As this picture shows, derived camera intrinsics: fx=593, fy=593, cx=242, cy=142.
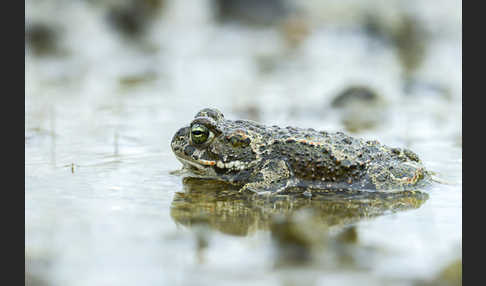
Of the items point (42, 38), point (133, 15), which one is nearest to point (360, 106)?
point (133, 15)

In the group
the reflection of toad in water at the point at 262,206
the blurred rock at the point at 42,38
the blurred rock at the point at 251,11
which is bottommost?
the reflection of toad in water at the point at 262,206

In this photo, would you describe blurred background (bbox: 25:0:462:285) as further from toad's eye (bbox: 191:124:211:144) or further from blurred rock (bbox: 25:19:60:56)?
toad's eye (bbox: 191:124:211:144)

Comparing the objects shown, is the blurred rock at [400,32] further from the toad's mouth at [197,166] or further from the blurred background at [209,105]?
the toad's mouth at [197,166]

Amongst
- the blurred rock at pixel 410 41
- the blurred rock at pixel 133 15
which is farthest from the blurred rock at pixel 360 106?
the blurred rock at pixel 133 15

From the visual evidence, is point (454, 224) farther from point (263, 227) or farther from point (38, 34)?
point (38, 34)

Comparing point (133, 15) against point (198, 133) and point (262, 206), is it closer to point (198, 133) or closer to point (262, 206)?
point (198, 133)

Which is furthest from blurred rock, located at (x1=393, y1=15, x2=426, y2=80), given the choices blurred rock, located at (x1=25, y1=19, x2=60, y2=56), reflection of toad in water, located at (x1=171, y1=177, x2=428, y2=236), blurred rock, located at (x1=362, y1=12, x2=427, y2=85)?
reflection of toad in water, located at (x1=171, y1=177, x2=428, y2=236)
